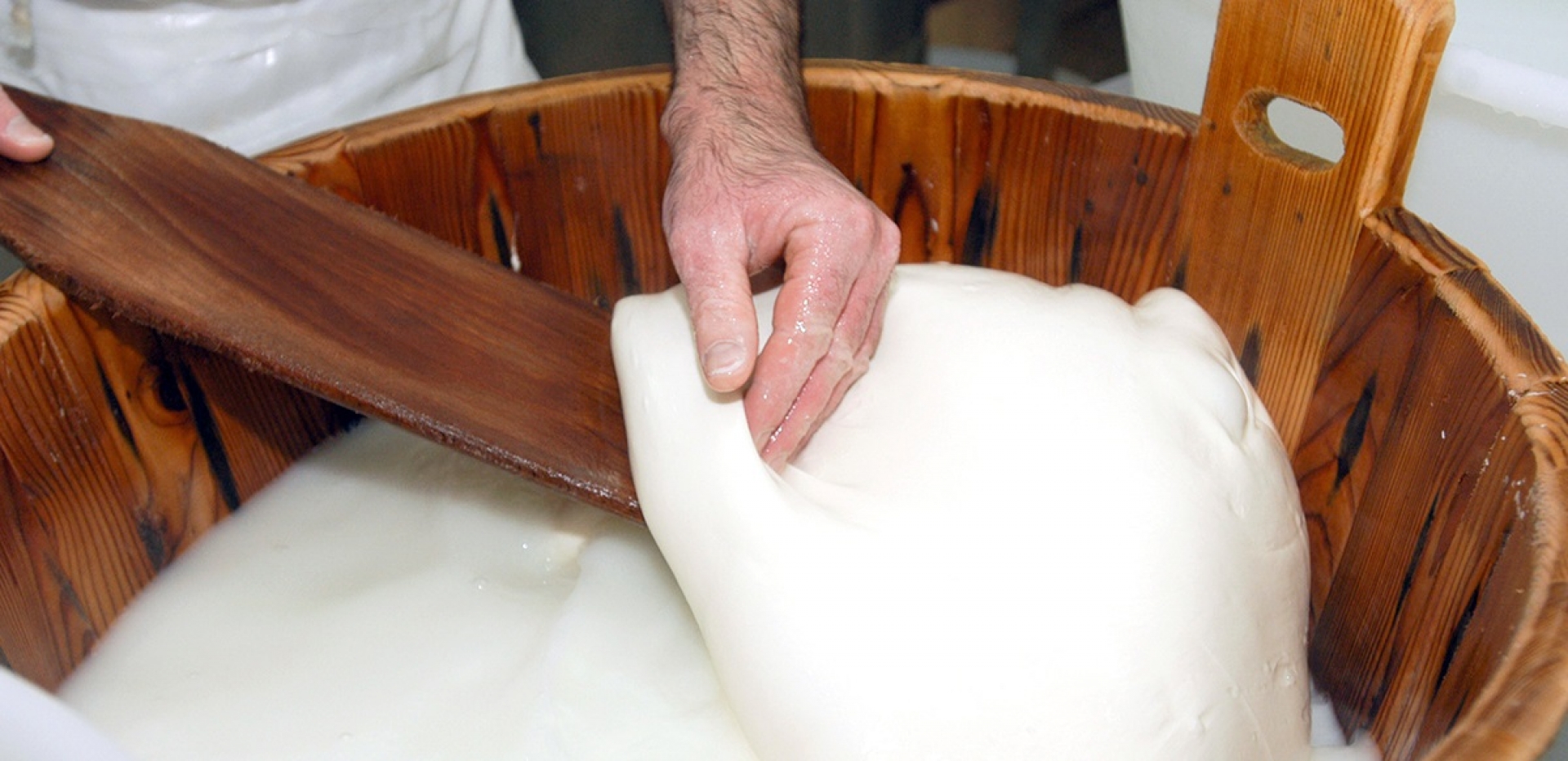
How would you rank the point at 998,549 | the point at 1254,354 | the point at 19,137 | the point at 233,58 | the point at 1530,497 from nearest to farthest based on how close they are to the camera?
the point at 1530,497
the point at 998,549
the point at 19,137
the point at 1254,354
the point at 233,58

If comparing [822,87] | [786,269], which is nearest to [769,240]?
[786,269]

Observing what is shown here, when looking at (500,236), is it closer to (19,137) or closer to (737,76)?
(737,76)

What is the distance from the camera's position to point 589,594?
927 millimetres

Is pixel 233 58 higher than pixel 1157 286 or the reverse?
higher

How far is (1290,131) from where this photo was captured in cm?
96

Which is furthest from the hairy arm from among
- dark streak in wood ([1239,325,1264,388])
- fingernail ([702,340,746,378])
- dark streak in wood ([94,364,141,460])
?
dark streak in wood ([94,364,141,460])

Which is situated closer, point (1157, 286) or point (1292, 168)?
point (1292, 168)

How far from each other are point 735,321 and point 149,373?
489 mm

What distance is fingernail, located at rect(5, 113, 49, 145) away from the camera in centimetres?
82

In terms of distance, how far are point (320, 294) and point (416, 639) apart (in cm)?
28

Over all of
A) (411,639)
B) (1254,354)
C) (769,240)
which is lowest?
(411,639)

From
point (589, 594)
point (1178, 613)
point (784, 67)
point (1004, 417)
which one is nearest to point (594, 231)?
point (784, 67)

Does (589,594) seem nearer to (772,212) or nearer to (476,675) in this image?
(476,675)

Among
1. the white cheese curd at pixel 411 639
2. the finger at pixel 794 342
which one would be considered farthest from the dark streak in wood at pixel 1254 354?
the white cheese curd at pixel 411 639
